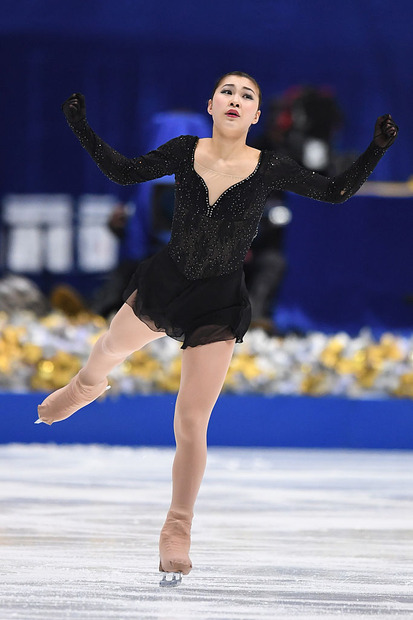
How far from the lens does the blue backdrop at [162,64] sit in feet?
27.2

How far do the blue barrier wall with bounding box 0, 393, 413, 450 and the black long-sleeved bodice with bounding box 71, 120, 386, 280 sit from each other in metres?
2.43

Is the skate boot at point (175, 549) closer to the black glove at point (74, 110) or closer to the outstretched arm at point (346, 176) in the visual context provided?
the outstretched arm at point (346, 176)

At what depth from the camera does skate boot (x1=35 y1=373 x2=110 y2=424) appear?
10.1 ft

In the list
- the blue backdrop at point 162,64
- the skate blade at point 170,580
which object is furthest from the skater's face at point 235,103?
the blue backdrop at point 162,64

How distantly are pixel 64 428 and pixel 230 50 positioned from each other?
465 centimetres

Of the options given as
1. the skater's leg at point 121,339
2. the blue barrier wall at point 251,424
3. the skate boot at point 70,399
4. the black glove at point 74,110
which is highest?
the black glove at point 74,110

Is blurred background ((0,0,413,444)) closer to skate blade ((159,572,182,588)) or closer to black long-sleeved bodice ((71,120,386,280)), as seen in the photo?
black long-sleeved bodice ((71,120,386,280))

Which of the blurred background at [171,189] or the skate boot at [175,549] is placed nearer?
the skate boot at [175,549]

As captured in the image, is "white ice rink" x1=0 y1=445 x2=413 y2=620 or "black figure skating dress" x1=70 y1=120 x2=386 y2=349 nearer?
"white ice rink" x1=0 y1=445 x2=413 y2=620

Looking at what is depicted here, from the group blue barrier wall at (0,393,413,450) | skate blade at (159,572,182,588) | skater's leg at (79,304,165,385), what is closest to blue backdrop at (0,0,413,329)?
blue barrier wall at (0,393,413,450)

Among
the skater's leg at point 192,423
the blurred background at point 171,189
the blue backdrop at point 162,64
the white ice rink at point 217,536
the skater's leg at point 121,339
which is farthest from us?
the blue backdrop at point 162,64

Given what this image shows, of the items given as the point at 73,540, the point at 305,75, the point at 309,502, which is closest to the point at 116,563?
the point at 73,540

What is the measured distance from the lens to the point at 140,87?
937cm

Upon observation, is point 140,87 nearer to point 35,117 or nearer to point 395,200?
point 35,117
